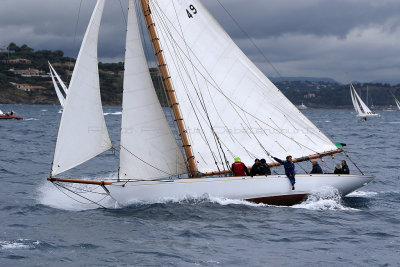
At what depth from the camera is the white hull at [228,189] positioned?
21.9 m

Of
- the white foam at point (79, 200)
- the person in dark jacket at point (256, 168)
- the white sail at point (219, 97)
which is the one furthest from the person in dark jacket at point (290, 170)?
the white foam at point (79, 200)

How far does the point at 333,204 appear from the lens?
934 inches

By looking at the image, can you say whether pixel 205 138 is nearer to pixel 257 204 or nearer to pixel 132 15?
pixel 257 204

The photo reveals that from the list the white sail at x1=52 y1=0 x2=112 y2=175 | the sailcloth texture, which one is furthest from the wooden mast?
the white sail at x1=52 y1=0 x2=112 y2=175

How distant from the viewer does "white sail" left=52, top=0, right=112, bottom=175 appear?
20.4m

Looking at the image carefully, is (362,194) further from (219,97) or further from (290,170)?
(219,97)

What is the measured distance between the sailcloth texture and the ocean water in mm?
1628

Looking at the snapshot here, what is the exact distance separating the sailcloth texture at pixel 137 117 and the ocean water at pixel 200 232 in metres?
1.63

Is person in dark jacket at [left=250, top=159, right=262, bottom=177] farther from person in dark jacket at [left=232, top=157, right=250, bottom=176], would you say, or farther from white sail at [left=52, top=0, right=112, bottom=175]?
white sail at [left=52, top=0, right=112, bottom=175]

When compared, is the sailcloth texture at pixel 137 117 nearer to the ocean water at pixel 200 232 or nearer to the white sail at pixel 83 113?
the white sail at pixel 83 113

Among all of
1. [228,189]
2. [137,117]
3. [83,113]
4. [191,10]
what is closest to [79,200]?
[137,117]

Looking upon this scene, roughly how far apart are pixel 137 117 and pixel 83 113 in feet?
7.78

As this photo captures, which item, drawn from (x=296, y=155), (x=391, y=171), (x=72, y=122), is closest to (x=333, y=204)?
(x=296, y=155)

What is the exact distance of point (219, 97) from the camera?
2428cm
